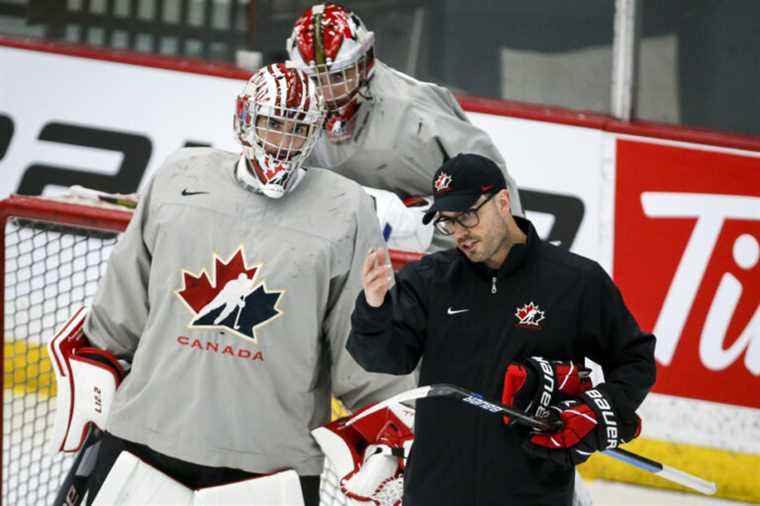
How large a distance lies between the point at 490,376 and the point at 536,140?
2.14 m

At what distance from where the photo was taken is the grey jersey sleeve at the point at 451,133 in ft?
10.2

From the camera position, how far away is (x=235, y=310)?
251 centimetres

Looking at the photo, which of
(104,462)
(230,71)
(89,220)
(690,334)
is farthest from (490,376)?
(230,71)

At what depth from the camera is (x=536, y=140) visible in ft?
14.2

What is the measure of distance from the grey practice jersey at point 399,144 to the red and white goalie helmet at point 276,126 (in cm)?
52

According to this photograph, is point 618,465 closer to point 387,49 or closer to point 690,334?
point 690,334

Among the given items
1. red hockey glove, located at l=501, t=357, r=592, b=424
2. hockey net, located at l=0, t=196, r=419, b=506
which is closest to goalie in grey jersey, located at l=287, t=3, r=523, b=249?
hockey net, located at l=0, t=196, r=419, b=506

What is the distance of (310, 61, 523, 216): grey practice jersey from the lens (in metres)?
3.12

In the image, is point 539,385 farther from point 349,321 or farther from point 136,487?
point 136,487

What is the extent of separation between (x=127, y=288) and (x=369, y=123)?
2.54 ft

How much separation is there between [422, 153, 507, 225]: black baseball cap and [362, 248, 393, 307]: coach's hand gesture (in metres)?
0.13

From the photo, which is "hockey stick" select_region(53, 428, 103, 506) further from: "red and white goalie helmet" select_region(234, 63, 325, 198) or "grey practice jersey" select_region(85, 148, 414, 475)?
"red and white goalie helmet" select_region(234, 63, 325, 198)

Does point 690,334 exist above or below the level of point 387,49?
below

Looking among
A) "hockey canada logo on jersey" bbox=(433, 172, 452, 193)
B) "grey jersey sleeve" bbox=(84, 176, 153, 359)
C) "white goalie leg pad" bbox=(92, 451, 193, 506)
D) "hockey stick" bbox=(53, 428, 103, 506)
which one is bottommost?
"hockey stick" bbox=(53, 428, 103, 506)
